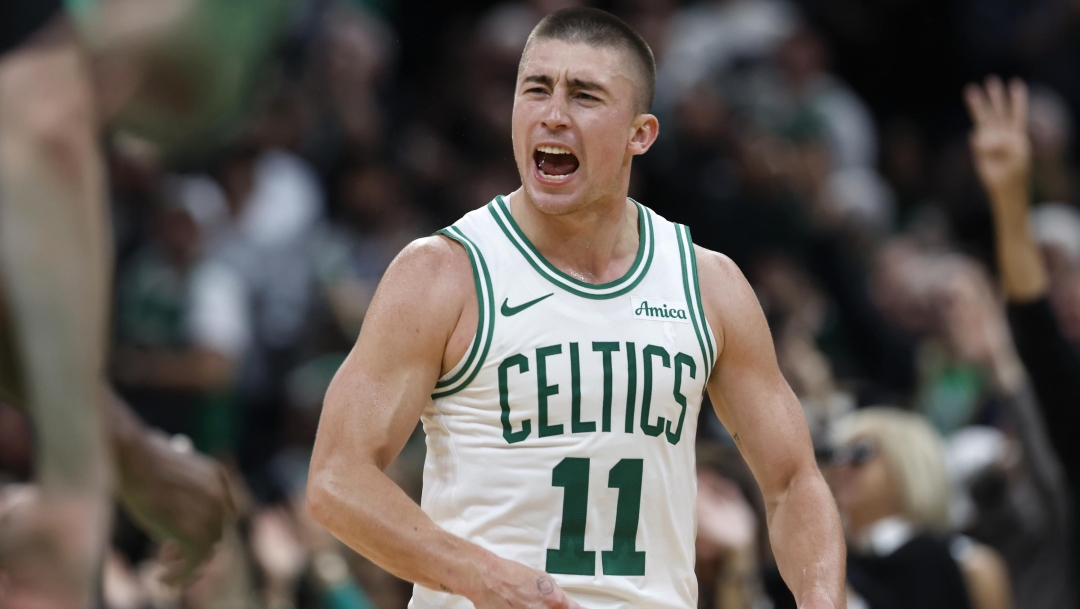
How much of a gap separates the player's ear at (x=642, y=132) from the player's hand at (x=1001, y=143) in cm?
200

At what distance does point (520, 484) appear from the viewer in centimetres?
342

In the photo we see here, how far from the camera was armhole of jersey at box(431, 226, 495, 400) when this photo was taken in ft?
11.3

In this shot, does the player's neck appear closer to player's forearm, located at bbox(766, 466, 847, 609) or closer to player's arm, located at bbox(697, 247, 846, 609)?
player's arm, located at bbox(697, 247, 846, 609)

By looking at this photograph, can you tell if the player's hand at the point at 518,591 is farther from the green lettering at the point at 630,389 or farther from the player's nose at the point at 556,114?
the player's nose at the point at 556,114

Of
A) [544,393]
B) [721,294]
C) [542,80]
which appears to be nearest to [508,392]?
[544,393]

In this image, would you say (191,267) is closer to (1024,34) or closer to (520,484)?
→ (520,484)

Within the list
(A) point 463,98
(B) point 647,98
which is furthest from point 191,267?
(B) point 647,98

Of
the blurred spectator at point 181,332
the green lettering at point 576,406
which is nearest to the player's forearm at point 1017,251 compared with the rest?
the green lettering at point 576,406

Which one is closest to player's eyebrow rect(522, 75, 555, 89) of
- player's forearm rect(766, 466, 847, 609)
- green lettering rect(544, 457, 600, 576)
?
green lettering rect(544, 457, 600, 576)

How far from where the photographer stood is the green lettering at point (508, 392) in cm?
345

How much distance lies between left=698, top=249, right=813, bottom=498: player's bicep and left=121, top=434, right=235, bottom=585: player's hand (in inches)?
73.1

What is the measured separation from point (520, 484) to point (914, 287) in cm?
675

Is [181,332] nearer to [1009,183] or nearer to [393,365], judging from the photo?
[1009,183]

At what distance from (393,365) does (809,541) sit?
1201 millimetres
